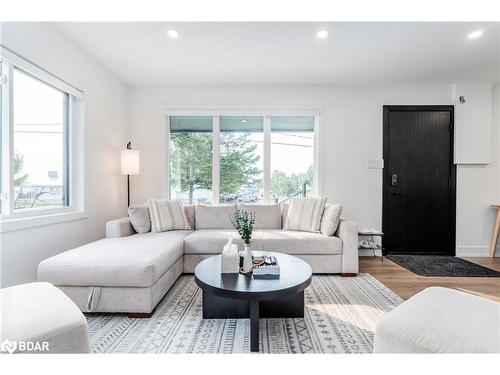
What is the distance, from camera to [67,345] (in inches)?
41.3

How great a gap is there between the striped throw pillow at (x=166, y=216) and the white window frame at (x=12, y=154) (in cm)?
73


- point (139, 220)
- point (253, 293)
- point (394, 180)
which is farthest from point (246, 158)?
point (253, 293)

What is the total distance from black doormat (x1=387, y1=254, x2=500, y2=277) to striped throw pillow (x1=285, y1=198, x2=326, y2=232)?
49.2 inches

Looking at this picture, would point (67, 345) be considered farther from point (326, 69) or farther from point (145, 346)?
point (326, 69)

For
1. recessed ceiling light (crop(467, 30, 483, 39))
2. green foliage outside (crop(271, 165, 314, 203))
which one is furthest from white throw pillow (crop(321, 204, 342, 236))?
recessed ceiling light (crop(467, 30, 483, 39))

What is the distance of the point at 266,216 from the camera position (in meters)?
3.55

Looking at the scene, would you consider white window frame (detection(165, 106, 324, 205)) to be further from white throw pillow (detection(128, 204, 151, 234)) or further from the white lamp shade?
white throw pillow (detection(128, 204, 151, 234))

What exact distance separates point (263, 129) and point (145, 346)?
10.1 ft

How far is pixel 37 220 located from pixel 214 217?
6.02 feet

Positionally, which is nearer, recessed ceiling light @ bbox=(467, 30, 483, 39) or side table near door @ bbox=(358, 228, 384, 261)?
recessed ceiling light @ bbox=(467, 30, 483, 39)

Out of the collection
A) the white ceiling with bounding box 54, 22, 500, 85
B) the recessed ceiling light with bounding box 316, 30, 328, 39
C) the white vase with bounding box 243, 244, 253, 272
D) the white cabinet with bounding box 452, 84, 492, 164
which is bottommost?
the white vase with bounding box 243, 244, 253, 272

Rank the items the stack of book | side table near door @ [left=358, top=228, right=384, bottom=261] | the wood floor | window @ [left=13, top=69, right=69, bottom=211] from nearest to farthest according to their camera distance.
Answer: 1. the stack of book
2. window @ [left=13, top=69, right=69, bottom=211]
3. the wood floor
4. side table near door @ [left=358, top=228, right=384, bottom=261]

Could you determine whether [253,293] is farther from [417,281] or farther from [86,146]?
[86,146]

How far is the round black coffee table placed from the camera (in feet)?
5.35
